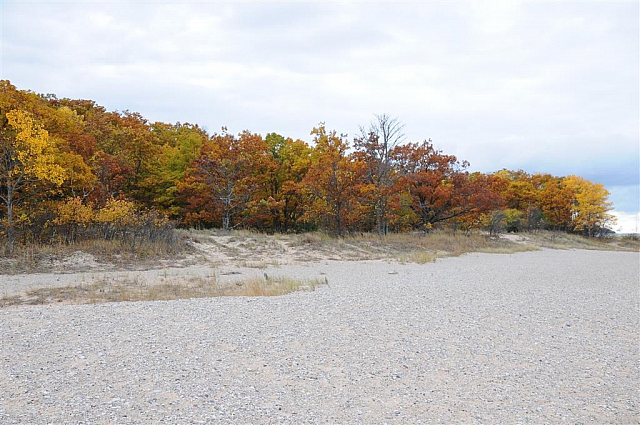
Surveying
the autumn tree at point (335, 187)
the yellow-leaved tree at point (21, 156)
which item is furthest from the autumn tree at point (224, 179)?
the yellow-leaved tree at point (21, 156)

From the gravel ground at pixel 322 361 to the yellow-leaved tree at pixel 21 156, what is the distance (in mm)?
9495

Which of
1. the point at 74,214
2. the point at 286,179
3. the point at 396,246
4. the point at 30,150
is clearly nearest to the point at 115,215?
the point at 74,214

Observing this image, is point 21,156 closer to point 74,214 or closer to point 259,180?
point 74,214

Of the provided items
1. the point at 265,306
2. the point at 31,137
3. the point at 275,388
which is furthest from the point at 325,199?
the point at 275,388

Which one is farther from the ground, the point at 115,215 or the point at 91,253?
the point at 115,215

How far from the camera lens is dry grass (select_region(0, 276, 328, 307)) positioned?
9367 mm

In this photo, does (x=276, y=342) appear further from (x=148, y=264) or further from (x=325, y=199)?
(x=325, y=199)

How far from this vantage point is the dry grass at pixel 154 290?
9367 mm

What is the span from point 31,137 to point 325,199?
14.7m

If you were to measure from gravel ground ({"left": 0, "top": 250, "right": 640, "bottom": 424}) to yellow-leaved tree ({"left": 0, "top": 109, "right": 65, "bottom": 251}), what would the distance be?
9.50 m

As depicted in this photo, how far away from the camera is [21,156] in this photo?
51.4 ft

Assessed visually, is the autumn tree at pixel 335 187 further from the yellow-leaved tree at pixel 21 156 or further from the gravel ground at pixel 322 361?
the gravel ground at pixel 322 361

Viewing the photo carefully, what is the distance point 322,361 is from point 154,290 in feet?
20.8

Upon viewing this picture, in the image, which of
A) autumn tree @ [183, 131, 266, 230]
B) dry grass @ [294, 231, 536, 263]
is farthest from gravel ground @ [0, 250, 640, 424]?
autumn tree @ [183, 131, 266, 230]
